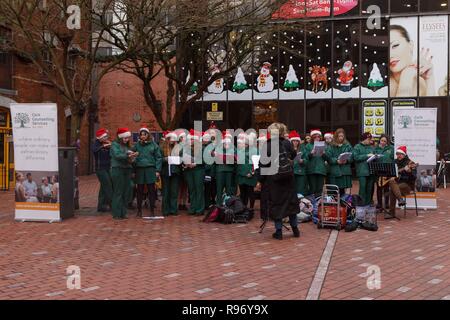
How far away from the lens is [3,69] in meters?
19.2

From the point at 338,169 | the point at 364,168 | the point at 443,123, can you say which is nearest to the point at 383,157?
the point at 364,168

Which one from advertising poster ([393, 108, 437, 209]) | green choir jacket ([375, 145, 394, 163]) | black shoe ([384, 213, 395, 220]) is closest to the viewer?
black shoe ([384, 213, 395, 220])

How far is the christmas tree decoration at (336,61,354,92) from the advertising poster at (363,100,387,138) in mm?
1007

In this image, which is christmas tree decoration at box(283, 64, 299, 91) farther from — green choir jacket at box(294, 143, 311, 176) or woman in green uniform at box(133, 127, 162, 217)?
woman in green uniform at box(133, 127, 162, 217)

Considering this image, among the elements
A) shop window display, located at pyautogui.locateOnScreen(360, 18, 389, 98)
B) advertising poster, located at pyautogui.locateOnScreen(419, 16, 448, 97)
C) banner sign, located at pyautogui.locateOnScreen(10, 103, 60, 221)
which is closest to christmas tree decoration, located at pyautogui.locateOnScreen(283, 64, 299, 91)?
shop window display, located at pyautogui.locateOnScreen(360, 18, 389, 98)

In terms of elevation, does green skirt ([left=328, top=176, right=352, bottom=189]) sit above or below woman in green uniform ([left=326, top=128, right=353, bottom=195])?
below

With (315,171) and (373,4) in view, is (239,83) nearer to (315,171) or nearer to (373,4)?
(373,4)

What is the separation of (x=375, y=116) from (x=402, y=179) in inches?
408

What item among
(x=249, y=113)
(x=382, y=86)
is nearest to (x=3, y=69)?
(x=249, y=113)

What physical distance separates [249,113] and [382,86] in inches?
220

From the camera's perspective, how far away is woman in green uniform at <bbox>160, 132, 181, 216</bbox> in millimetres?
11398

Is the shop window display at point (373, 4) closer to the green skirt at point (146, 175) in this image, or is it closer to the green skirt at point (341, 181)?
the green skirt at point (341, 181)

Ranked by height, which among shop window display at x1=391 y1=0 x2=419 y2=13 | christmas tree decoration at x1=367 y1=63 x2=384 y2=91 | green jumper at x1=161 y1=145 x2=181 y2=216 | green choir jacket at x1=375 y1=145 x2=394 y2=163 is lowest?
green jumper at x1=161 y1=145 x2=181 y2=216

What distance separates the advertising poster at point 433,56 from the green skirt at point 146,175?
44.6ft
